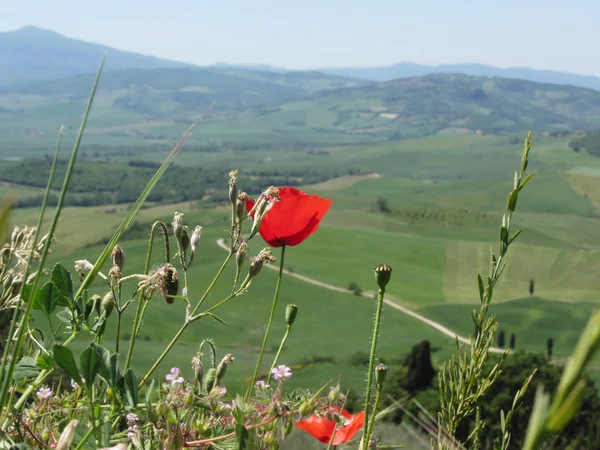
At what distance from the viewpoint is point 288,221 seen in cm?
167

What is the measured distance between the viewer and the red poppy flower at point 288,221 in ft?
5.42

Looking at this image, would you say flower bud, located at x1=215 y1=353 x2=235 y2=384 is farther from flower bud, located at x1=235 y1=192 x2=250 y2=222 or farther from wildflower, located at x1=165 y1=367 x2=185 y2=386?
flower bud, located at x1=235 y1=192 x2=250 y2=222

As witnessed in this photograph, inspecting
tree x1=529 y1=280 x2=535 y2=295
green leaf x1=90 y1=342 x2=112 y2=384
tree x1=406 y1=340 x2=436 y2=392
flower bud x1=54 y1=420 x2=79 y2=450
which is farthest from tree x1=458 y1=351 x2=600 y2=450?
tree x1=529 y1=280 x2=535 y2=295

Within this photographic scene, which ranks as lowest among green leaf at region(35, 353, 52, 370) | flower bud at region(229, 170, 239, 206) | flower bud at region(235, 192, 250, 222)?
green leaf at region(35, 353, 52, 370)

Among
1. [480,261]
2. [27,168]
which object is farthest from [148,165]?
[480,261]

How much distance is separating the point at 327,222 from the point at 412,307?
1248 inches

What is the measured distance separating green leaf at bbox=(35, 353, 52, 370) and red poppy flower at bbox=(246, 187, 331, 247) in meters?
0.60

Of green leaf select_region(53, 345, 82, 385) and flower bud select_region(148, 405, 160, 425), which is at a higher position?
green leaf select_region(53, 345, 82, 385)

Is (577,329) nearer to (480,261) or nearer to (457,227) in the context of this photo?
(480,261)

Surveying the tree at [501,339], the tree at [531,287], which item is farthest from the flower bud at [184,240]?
the tree at [531,287]

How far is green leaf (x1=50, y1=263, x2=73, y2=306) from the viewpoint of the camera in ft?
4.11

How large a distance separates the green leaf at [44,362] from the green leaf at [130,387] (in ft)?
0.53

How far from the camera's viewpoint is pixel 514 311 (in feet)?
228

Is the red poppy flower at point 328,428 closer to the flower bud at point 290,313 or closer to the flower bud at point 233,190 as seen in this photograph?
the flower bud at point 290,313
